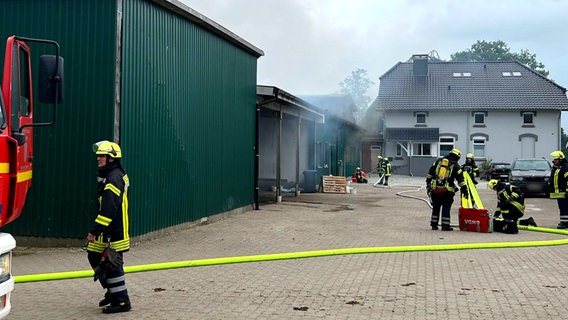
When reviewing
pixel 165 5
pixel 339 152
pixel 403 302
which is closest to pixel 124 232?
pixel 403 302

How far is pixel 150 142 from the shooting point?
10.2 metres

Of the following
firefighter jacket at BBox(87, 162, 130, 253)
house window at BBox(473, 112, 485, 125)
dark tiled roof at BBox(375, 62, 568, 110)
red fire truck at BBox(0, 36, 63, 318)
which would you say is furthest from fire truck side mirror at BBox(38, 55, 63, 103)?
house window at BBox(473, 112, 485, 125)

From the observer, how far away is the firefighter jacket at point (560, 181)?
12477mm

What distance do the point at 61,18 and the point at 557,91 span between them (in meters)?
43.6

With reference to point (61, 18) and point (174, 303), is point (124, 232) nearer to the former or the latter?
point (174, 303)

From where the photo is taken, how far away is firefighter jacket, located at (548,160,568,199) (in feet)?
40.9

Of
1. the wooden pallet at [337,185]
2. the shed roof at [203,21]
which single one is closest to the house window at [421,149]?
the wooden pallet at [337,185]

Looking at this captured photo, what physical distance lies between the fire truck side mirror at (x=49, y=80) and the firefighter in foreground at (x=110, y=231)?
2.26ft

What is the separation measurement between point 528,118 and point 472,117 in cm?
415

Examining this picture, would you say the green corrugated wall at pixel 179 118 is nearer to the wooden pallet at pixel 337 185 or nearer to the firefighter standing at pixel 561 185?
the firefighter standing at pixel 561 185

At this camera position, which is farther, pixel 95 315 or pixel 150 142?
pixel 150 142

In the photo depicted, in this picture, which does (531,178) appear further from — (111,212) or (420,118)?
(420,118)

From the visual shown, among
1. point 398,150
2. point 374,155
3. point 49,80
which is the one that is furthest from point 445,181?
point 374,155

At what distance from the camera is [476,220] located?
1190cm
